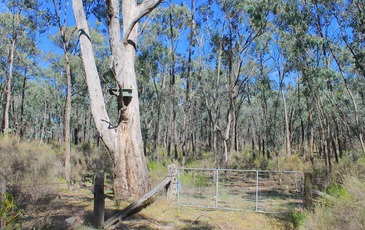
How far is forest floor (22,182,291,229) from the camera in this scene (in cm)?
627

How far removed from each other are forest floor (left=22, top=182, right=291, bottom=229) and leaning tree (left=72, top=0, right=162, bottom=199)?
69cm

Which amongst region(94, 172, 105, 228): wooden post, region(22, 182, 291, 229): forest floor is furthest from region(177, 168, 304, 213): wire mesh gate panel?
region(94, 172, 105, 228): wooden post

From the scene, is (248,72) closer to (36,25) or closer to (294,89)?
(294,89)

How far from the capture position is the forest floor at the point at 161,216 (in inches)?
247

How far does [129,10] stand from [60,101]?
35.0m

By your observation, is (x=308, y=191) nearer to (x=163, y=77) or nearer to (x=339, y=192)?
(x=339, y=192)

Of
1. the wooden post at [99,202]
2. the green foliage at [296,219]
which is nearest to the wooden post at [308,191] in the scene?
the green foliage at [296,219]

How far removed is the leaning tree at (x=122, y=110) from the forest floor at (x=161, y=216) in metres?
0.69

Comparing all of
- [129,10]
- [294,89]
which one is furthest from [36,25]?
[294,89]

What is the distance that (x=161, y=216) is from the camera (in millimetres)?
7445

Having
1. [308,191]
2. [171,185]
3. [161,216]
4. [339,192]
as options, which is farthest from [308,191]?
[171,185]

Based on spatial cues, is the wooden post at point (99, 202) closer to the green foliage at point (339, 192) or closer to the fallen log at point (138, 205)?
the fallen log at point (138, 205)

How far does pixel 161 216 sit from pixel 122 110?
290cm

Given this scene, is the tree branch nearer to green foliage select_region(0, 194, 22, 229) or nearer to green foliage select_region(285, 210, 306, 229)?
green foliage select_region(0, 194, 22, 229)
